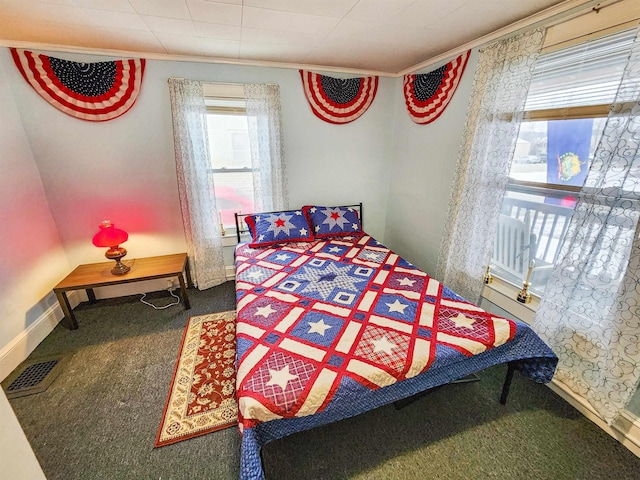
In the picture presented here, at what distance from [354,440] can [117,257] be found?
242 centimetres

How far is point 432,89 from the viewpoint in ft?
8.38

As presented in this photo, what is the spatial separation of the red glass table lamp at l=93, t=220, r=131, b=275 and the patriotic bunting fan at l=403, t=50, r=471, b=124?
3.08 meters

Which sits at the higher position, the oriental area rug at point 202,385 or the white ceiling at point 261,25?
the white ceiling at point 261,25

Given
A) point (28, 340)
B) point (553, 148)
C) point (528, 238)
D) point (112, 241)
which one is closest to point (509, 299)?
point (528, 238)

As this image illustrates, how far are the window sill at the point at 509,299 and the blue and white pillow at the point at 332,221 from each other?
133 cm

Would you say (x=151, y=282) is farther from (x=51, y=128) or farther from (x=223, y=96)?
(x=223, y=96)

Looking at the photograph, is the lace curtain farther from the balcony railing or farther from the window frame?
the window frame

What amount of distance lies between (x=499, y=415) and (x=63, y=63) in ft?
13.3

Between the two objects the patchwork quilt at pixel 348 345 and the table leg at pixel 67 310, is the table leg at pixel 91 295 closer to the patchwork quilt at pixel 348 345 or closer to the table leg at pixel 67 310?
the table leg at pixel 67 310

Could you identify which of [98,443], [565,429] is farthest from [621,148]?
[98,443]

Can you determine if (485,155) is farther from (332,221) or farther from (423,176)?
(332,221)

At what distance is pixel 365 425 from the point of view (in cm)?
154

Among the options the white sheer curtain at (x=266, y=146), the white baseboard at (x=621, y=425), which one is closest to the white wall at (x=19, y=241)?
the white sheer curtain at (x=266, y=146)

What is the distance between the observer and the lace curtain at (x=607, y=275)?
131cm
